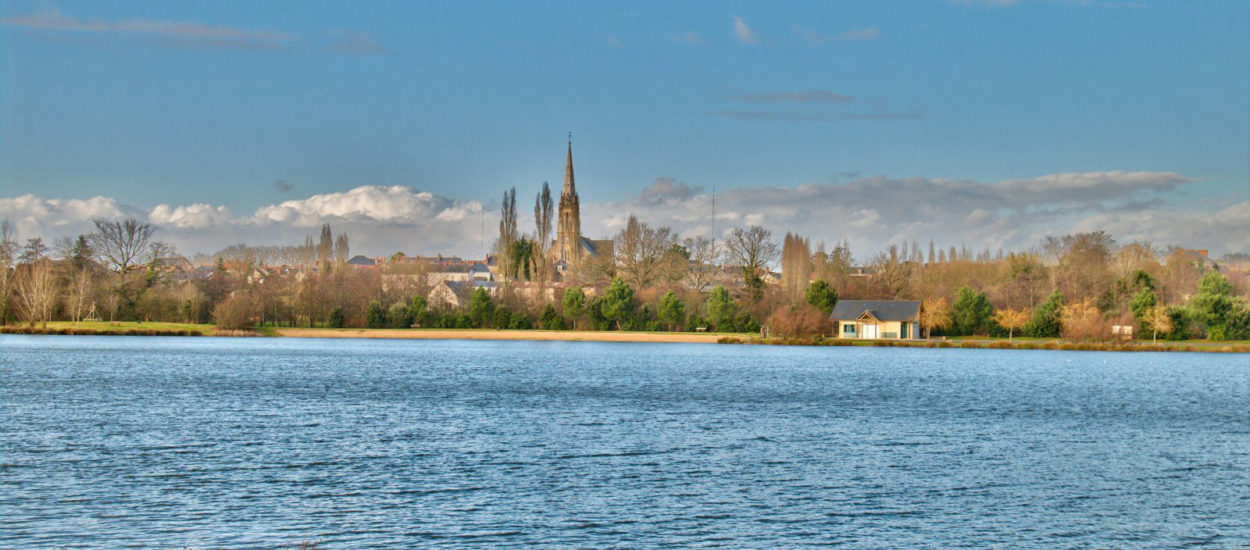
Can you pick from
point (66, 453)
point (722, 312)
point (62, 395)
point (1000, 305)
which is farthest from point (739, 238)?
point (66, 453)

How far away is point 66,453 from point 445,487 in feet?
28.4

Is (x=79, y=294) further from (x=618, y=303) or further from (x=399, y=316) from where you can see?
(x=618, y=303)

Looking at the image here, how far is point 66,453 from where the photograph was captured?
71.4 ft

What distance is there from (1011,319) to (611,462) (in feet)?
235

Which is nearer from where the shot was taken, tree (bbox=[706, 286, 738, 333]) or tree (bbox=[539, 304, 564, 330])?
tree (bbox=[706, 286, 738, 333])

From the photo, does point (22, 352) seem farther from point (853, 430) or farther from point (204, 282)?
point (853, 430)

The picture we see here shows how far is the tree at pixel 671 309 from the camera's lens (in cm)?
9125

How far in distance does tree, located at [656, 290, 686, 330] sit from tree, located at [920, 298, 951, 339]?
20162mm

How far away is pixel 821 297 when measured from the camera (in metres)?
90.4

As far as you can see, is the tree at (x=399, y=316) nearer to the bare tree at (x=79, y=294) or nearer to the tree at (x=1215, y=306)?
the bare tree at (x=79, y=294)

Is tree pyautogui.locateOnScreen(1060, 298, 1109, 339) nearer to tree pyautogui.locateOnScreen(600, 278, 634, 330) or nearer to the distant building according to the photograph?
tree pyautogui.locateOnScreen(600, 278, 634, 330)

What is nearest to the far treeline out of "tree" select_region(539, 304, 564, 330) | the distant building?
"tree" select_region(539, 304, 564, 330)

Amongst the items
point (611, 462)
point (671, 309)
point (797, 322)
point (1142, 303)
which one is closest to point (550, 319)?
point (671, 309)

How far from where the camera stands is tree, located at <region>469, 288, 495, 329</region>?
9419 centimetres
